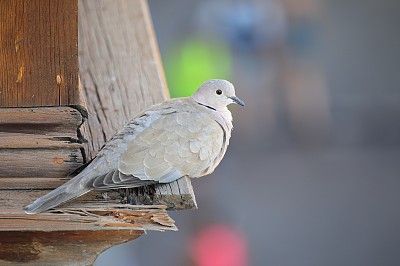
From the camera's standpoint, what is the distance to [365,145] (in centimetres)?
851

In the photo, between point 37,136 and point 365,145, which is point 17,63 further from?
point 365,145

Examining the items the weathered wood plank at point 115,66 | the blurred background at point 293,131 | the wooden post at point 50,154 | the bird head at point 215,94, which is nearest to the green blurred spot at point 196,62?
the blurred background at point 293,131

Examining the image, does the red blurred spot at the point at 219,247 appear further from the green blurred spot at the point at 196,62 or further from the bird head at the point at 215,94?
the bird head at the point at 215,94

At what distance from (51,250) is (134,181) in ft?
0.86

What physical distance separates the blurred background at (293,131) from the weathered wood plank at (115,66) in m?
4.23

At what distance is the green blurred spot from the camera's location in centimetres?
817

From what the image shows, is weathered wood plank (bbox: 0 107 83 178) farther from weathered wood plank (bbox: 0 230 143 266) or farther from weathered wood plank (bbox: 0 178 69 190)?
weathered wood plank (bbox: 0 230 143 266)

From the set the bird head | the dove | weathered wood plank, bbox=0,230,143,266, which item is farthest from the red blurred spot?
weathered wood plank, bbox=0,230,143,266

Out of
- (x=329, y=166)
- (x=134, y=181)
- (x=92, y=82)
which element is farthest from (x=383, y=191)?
(x=134, y=181)

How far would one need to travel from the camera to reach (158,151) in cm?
190

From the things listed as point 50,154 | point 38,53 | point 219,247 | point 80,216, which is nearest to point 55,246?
point 80,216

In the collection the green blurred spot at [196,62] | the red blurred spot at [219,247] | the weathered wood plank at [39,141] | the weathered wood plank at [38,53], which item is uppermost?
the weathered wood plank at [38,53]

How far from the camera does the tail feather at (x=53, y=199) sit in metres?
1.49

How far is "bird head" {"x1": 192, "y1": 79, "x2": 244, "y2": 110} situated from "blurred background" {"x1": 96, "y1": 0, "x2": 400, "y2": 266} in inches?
175
